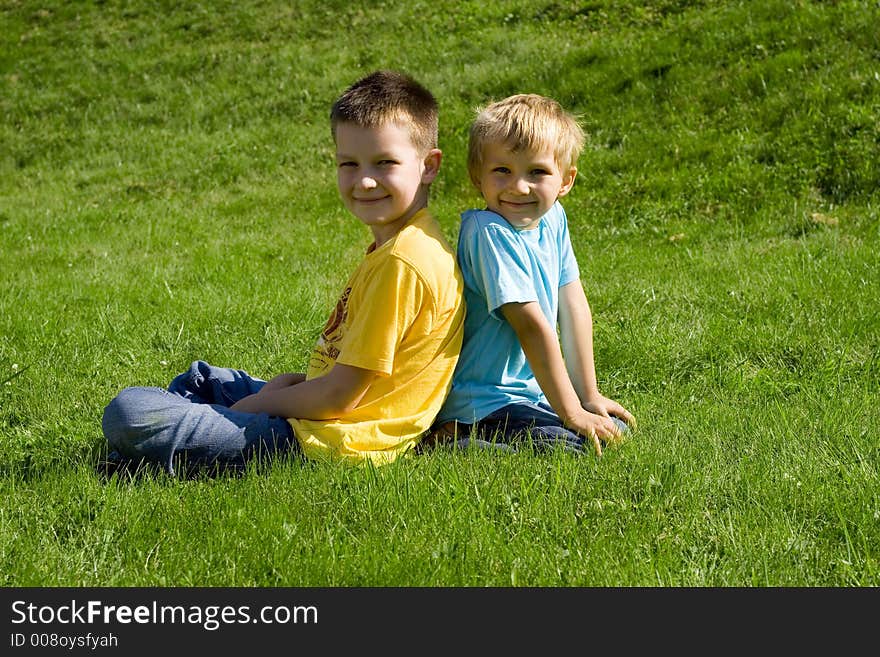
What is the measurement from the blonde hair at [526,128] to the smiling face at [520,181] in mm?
27

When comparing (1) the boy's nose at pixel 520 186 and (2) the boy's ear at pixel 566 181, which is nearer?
(1) the boy's nose at pixel 520 186

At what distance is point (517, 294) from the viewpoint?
13.1 ft

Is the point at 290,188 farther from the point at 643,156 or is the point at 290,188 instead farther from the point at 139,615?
the point at 139,615

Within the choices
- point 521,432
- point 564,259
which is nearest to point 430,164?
point 564,259

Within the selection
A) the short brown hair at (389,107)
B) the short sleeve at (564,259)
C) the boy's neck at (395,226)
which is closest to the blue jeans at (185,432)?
the boy's neck at (395,226)

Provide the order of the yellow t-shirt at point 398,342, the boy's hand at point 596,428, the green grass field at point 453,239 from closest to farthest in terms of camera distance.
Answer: the green grass field at point 453,239 → the yellow t-shirt at point 398,342 → the boy's hand at point 596,428

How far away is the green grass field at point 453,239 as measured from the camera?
337 centimetres

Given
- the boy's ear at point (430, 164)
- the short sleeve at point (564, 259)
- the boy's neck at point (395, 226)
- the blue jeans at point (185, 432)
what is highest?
the boy's ear at point (430, 164)

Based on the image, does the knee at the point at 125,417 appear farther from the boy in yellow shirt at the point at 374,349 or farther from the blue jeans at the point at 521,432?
the blue jeans at the point at 521,432

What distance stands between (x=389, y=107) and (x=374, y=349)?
99 cm

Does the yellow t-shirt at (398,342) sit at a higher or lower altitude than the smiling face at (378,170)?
lower

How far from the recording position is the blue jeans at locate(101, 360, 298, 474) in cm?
404

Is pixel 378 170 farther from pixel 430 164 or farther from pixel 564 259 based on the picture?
pixel 564 259

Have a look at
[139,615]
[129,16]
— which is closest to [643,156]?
[139,615]
